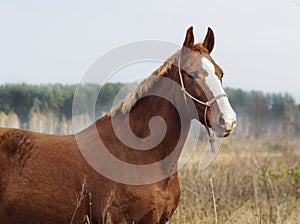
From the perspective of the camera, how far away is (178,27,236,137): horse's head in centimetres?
394

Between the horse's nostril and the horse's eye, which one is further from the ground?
the horse's eye

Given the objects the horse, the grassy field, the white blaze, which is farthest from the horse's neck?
the grassy field

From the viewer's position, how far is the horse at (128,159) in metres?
4.10

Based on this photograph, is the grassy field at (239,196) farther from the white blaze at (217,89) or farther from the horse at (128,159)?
the white blaze at (217,89)

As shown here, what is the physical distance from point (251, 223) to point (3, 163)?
360cm

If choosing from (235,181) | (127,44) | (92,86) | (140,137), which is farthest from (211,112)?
(235,181)

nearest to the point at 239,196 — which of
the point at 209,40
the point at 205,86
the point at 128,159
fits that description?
the point at 209,40

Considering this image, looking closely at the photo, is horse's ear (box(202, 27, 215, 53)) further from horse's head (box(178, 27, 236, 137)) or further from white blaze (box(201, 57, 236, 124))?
white blaze (box(201, 57, 236, 124))

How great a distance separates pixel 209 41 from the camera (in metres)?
4.58

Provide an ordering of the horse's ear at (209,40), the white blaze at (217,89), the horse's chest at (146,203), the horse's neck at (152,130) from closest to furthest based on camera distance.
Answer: the white blaze at (217,89)
the horse's chest at (146,203)
the horse's neck at (152,130)
the horse's ear at (209,40)

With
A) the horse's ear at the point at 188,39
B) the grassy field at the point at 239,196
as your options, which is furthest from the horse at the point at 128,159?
the grassy field at the point at 239,196

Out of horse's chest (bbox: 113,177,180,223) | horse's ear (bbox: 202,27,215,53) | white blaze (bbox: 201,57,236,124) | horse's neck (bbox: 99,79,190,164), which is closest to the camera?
white blaze (bbox: 201,57,236,124)

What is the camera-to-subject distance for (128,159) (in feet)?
13.9

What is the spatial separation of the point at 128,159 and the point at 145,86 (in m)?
0.66
